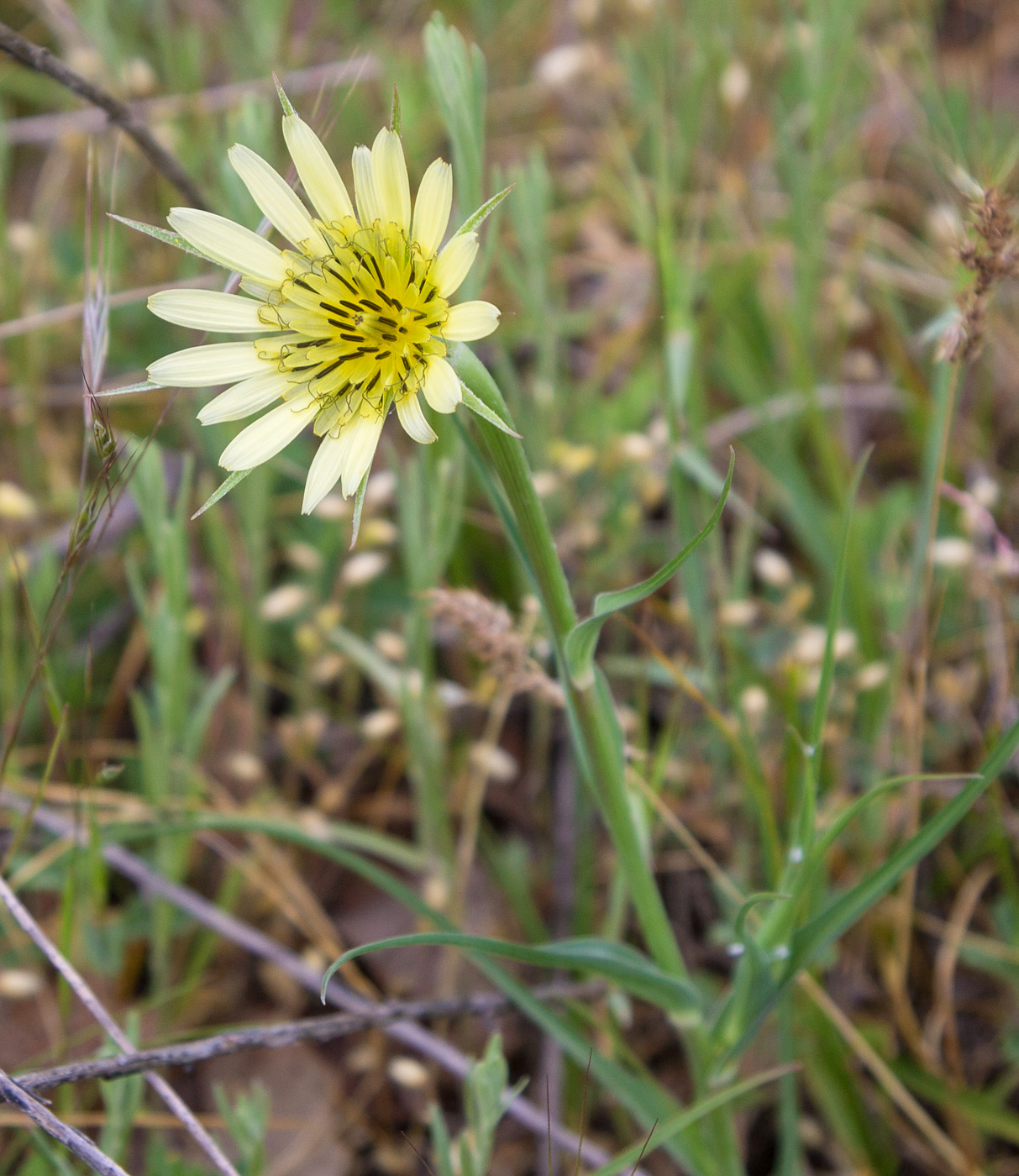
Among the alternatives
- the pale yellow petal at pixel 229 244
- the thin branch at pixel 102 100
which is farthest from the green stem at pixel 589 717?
the thin branch at pixel 102 100

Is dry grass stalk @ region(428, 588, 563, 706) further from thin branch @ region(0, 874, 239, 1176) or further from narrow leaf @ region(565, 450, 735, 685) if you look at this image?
thin branch @ region(0, 874, 239, 1176)

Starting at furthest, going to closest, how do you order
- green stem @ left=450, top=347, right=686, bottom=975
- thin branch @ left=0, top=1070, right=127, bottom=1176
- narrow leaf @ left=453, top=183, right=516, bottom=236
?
thin branch @ left=0, top=1070, right=127, bottom=1176
green stem @ left=450, top=347, right=686, bottom=975
narrow leaf @ left=453, top=183, right=516, bottom=236

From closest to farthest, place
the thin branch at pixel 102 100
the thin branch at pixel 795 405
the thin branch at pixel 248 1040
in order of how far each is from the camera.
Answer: the thin branch at pixel 248 1040
the thin branch at pixel 102 100
the thin branch at pixel 795 405

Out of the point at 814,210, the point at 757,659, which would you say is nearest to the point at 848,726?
the point at 757,659

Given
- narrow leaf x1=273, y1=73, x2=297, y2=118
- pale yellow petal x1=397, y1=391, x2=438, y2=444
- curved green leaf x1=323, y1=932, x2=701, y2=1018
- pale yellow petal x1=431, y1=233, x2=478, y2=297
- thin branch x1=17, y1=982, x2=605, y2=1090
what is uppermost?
narrow leaf x1=273, y1=73, x2=297, y2=118

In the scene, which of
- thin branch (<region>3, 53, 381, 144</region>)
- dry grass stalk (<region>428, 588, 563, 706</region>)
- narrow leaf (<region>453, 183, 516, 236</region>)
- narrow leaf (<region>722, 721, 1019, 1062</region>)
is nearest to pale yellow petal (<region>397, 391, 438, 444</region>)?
narrow leaf (<region>453, 183, 516, 236</region>)

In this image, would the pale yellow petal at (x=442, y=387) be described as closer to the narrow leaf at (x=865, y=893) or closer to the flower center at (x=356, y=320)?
the flower center at (x=356, y=320)

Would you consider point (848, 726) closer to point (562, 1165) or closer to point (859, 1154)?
point (859, 1154)
